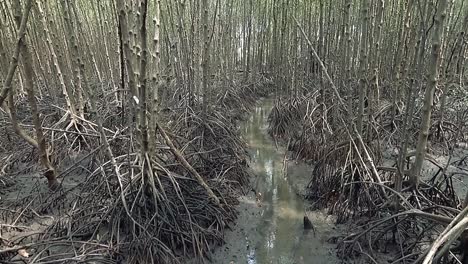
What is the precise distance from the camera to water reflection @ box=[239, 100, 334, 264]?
11.7 ft

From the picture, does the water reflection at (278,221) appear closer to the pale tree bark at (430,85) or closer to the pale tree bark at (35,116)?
the pale tree bark at (430,85)

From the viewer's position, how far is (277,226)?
13.5 feet

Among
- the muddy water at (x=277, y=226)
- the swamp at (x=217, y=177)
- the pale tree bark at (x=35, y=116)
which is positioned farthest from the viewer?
the muddy water at (x=277, y=226)

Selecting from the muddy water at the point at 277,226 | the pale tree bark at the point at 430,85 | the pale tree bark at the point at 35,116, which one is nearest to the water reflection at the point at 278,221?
the muddy water at the point at 277,226

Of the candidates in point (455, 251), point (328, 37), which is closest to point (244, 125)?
point (328, 37)

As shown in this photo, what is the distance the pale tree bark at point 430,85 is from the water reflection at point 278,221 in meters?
1.16

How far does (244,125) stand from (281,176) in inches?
123

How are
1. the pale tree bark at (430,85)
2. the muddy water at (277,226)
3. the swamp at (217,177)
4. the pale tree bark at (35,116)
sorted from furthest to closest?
1. the muddy water at (277,226)
2. the pale tree bark at (35,116)
3. the swamp at (217,177)
4. the pale tree bark at (430,85)

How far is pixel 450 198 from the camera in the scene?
347cm

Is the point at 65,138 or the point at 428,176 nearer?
the point at 428,176

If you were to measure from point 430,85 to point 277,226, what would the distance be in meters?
2.12

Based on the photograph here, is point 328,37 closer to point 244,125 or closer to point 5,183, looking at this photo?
point 244,125

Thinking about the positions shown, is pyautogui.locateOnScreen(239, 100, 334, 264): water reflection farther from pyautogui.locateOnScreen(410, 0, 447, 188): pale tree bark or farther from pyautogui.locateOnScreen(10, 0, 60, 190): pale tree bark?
pyautogui.locateOnScreen(10, 0, 60, 190): pale tree bark

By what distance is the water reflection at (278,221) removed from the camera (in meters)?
3.57
